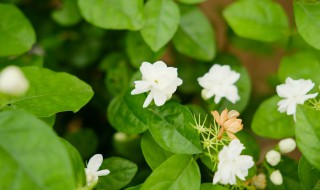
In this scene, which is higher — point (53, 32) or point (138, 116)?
point (138, 116)

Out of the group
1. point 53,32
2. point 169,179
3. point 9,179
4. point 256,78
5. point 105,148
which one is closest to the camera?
point 9,179

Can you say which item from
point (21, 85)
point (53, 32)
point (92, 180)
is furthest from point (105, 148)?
point (21, 85)

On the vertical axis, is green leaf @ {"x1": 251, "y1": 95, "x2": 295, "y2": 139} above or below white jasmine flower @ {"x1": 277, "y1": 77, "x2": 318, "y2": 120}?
below

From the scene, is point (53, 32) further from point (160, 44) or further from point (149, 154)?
point (149, 154)

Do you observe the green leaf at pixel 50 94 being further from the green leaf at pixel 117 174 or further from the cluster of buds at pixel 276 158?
the cluster of buds at pixel 276 158

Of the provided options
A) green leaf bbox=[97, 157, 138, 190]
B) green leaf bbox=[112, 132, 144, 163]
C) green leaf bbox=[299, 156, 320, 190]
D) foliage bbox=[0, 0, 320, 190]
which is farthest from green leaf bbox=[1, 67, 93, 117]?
green leaf bbox=[299, 156, 320, 190]

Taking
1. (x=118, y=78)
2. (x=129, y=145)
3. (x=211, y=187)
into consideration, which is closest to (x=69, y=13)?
(x=118, y=78)

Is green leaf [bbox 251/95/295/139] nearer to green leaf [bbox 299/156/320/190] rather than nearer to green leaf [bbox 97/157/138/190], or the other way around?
green leaf [bbox 299/156/320/190]
